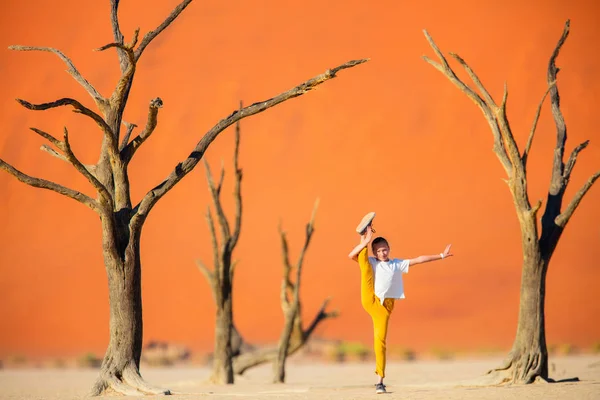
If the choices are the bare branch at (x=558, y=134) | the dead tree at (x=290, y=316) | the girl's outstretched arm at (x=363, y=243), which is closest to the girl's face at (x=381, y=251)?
the girl's outstretched arm at (x=363, y=243)

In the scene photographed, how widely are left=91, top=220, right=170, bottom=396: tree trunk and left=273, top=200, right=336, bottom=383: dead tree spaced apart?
223 inches

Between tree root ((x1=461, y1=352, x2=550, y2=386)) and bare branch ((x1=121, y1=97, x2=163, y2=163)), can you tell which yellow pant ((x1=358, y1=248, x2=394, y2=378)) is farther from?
bare branch ((x1=121, y1=97, x2=163, y2=163))

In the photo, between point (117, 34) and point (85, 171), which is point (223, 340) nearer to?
point (85, 171)

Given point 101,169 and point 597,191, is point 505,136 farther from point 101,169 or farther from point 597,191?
point 597,191

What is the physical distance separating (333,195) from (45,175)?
37.5ft

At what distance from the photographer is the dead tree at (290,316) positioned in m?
16.5

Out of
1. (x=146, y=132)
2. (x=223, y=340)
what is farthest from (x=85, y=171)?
(x=223, y=340)

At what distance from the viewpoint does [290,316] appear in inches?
649

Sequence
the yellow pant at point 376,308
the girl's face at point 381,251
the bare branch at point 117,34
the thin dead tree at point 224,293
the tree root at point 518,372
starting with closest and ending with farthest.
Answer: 1. the yellow pant at point 376,308
2. the girl's face at point 381,251
3. the bare branch at point 117,34
4. the tree root at point 518,372
5. the thin dead tree at point 224,293

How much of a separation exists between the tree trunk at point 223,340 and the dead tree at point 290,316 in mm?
947

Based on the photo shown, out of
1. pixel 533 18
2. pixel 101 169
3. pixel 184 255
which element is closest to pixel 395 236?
pixel 184 255

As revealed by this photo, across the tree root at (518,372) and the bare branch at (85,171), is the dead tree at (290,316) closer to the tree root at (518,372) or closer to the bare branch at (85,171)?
the tree root at (518,372)

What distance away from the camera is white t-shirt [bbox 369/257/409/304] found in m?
10.0

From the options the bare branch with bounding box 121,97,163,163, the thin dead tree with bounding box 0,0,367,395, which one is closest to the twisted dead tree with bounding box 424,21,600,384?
the thin dead tree with bounding box 0,0,367,395
